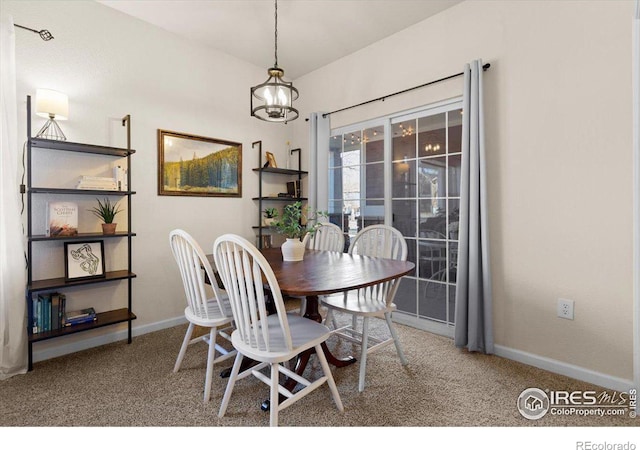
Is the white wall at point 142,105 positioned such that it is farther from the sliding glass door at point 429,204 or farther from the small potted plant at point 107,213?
the sliding glass door at point 429,204

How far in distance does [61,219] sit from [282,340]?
6.59 feet

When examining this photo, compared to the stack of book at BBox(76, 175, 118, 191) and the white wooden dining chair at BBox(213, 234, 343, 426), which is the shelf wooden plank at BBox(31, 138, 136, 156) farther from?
the white wooden dining chair at BBox(213, 234, 343, 426)

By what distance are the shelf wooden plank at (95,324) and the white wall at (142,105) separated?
126 mm

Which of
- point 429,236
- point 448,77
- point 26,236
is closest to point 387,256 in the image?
point 429,236

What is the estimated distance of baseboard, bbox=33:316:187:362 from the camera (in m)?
2.42

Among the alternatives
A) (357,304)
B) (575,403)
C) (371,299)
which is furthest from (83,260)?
(575,403)

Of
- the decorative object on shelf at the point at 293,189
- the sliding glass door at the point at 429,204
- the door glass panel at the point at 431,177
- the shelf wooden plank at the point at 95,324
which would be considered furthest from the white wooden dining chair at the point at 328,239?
the shelf wooden plank at the point at 95,324

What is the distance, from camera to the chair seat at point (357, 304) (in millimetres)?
2090

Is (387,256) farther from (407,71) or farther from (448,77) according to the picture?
(407,71)

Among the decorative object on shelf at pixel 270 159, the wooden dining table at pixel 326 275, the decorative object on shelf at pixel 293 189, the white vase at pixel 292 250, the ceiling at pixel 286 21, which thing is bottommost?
the wooden dining table at pixel 326 275

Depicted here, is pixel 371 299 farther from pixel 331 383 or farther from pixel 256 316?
pixel 256 316

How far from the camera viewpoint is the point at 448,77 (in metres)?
2.72

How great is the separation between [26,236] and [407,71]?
344cm

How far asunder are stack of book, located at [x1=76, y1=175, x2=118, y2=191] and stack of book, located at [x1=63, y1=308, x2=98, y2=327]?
984mm
